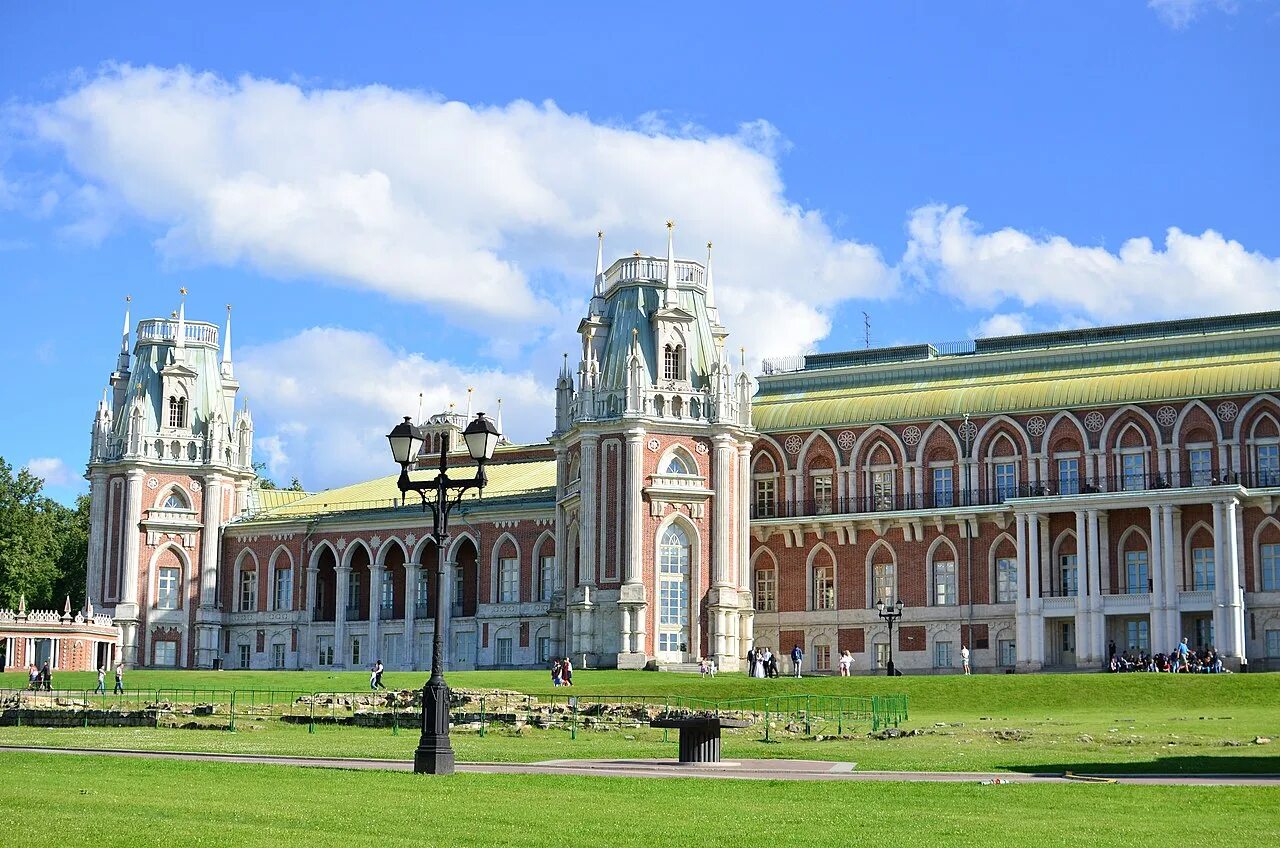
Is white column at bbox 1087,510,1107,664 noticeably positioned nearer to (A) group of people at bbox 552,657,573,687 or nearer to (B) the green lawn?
(A) group of people at bbox 552,657,573,687

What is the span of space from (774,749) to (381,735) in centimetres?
1000

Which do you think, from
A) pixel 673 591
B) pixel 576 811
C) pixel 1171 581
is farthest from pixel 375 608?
pixel 576 811

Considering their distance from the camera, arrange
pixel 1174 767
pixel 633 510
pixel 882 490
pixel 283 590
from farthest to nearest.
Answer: pixel 283 590, pixel 882 490, pixel 633 510, pixel 1174 767

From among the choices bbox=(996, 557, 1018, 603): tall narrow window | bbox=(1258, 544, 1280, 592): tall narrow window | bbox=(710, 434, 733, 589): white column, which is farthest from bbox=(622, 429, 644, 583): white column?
bbox=(1258, 544, 1280, 592): tall narrow window

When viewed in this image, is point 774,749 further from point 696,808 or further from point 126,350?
point 126,350

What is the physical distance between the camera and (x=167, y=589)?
93438 millimetres

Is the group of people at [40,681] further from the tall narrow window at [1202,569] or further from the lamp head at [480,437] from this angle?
the tall narrow window at [1202,569]

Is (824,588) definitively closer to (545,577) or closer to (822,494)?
(822,494)

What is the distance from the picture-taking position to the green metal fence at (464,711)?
46344 mm

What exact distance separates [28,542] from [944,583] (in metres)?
51.1

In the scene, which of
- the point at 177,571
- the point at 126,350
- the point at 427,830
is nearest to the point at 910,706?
the point at 427,830

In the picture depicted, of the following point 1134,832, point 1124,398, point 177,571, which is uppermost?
point 1124,398

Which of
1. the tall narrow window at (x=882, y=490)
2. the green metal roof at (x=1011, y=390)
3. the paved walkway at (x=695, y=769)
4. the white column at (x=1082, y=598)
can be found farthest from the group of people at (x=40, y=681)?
the white column at (x=1082, y=598)

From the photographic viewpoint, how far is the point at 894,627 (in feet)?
273
